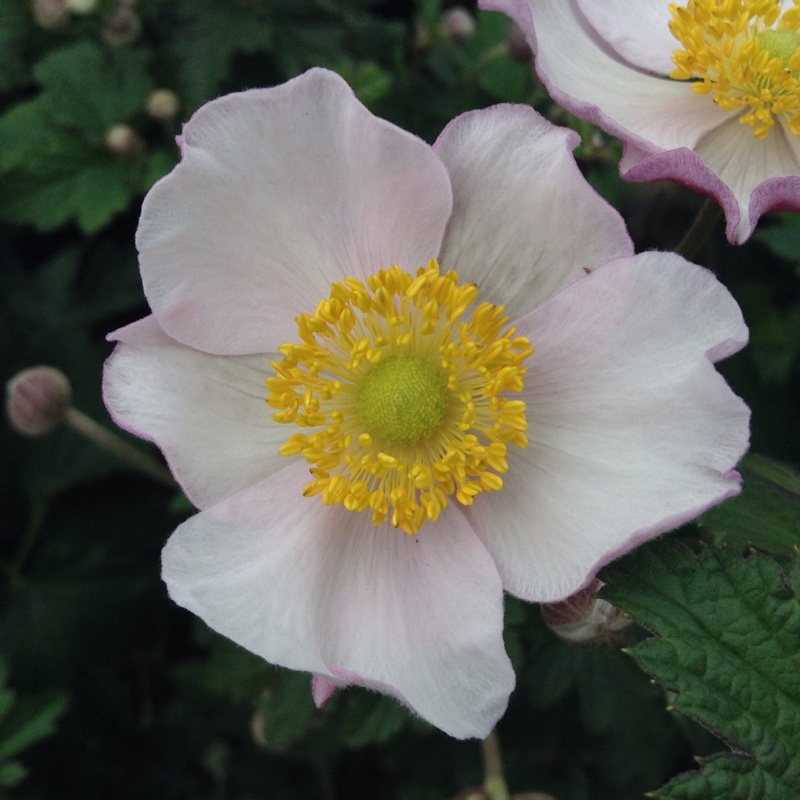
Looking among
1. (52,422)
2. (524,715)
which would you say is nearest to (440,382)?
(52,422)

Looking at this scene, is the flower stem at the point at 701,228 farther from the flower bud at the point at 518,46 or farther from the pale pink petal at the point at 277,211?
the flower bud at the point at 518,46

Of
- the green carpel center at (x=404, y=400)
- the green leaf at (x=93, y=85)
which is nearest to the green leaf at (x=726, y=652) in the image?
the green carpel center at (x=404, y=400)

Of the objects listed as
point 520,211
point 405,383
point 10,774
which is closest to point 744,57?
point 520,211

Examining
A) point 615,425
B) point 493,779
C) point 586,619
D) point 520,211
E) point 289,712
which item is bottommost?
point 289,712

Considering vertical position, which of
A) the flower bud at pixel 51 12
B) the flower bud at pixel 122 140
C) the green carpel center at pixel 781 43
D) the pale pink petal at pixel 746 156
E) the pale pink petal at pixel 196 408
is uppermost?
the green carpel center at pixel 781 43

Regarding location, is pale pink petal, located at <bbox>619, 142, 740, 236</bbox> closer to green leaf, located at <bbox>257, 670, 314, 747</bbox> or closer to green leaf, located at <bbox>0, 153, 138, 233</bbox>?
green leaf, located at <bbox>257, 670, 314, 747</bbox>

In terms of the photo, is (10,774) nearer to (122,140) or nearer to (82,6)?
(122,140)

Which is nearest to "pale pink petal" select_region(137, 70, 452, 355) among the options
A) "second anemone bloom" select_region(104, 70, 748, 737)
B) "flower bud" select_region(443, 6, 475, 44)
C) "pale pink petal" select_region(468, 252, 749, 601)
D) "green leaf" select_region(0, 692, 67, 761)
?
"second anemone bloom" select_region(104, 70, 748, 737)

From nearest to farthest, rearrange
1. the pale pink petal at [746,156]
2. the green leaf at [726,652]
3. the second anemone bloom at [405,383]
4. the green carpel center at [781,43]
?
the green leaf at [726,652]
the second anemone bloom at [405,383]
the pale pink petal at [746,156]
the green carpel center at [781,43]
